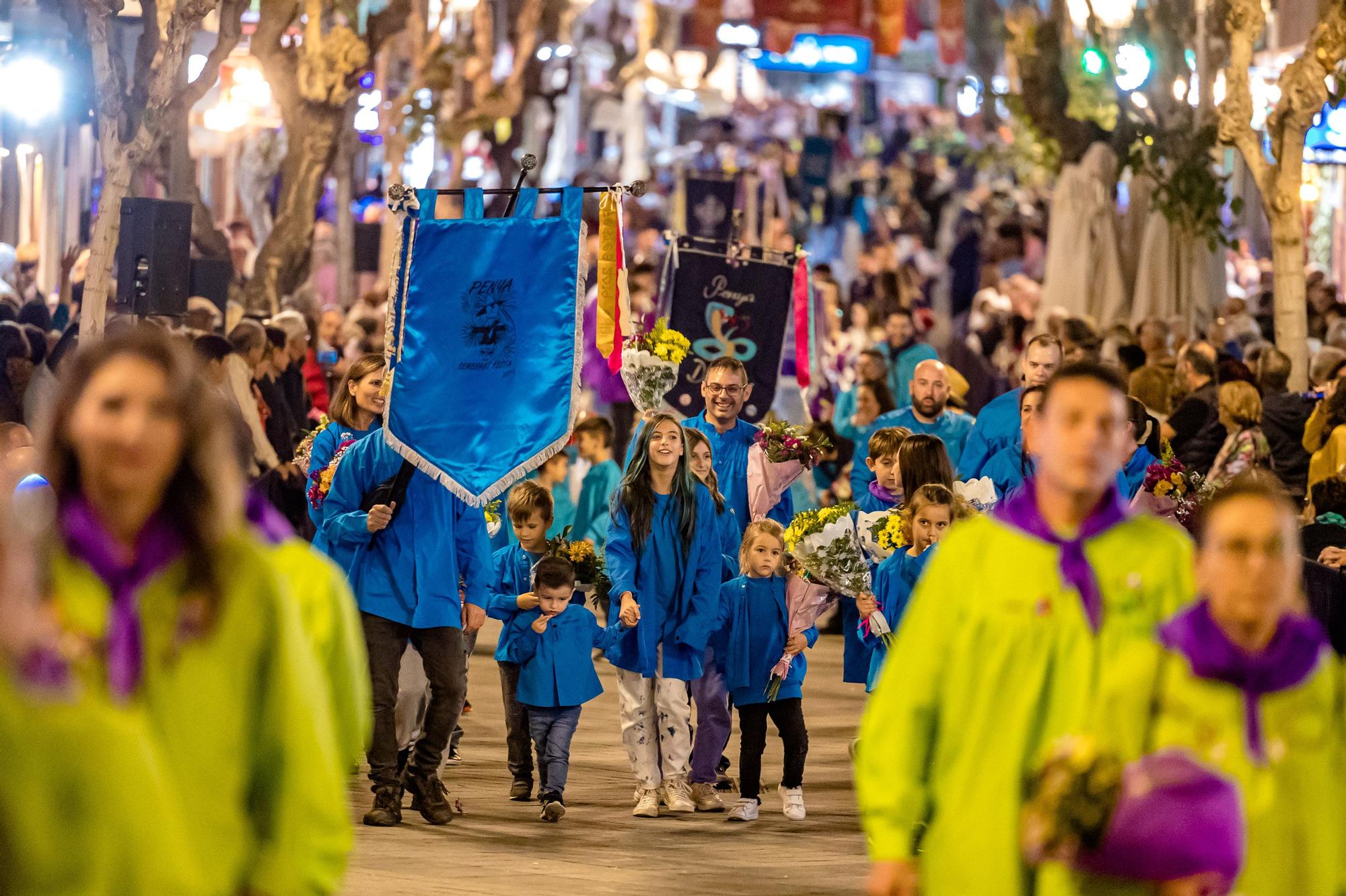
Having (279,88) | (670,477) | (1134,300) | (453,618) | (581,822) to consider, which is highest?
(279,88)

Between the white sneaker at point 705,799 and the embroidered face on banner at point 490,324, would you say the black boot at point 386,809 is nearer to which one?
the white sneaker at point 705,799

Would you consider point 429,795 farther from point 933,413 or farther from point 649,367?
point 933,413

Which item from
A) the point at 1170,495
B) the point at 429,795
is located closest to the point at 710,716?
the point at 429,795

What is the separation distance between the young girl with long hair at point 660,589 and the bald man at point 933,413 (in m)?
3.05

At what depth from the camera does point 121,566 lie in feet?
12.0

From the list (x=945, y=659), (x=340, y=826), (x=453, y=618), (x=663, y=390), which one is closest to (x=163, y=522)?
(x=340, y=826)

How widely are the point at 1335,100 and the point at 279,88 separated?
1029cm

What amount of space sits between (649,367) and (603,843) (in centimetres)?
345

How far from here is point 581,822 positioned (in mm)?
9844

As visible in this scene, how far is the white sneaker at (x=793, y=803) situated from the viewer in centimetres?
1004

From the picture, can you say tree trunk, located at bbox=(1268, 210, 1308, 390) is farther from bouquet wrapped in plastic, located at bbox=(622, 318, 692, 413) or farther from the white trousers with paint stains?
the white trousers with paint stains

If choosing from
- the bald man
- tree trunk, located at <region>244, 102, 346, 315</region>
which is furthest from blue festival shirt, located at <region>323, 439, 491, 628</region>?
tree trunk, located at <region>244, 102, 346, 315</region>

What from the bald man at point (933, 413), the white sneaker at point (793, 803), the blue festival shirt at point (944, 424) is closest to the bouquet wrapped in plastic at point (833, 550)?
the white sneaker at point (793, 803)

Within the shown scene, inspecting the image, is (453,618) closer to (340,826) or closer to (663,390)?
(663,390)
